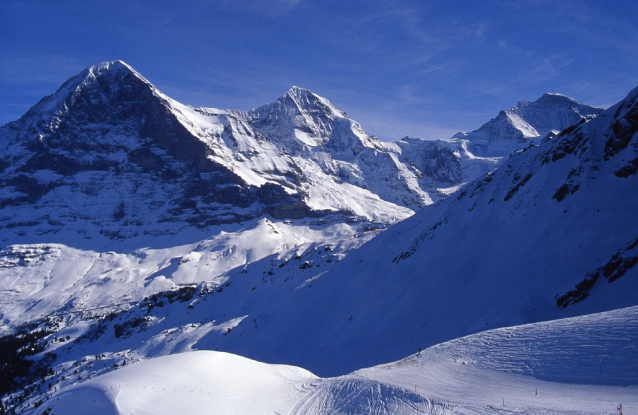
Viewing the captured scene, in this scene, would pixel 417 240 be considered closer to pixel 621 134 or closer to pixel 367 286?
pixel 367 286

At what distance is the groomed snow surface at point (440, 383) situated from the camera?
10844 mm

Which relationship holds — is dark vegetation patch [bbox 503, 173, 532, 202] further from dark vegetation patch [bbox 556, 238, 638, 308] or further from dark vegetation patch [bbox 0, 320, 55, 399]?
dark vegetation patch [bbox 0, 320, 55, 399]

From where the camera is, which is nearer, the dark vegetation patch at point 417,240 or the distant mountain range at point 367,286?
the distant mountain range at point 367,286

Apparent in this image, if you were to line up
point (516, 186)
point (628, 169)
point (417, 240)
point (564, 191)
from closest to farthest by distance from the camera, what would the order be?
point (628, 169) < point (564, 191) < point (516, 186) < point (417, 240)

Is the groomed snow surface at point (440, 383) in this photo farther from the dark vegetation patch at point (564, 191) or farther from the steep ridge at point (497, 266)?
the dark vegetation patch at point (564, 191)

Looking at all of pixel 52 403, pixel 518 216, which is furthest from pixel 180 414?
pixel 518 216

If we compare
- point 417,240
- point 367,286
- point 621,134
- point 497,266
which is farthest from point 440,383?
point 417,240

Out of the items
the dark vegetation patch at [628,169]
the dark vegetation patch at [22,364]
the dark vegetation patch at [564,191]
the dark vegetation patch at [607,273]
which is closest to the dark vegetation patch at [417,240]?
the dark vegetation patch at [564,191]

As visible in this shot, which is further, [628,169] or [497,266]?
[497,266]

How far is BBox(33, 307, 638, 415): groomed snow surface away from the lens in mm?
10844

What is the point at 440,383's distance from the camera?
45.0ft

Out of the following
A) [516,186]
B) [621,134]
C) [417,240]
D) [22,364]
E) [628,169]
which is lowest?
[22,364]

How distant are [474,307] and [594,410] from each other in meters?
24.4

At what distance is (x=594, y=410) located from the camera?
907cm
